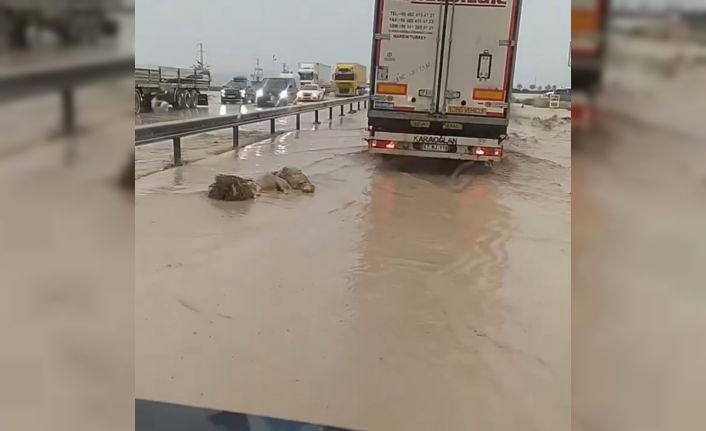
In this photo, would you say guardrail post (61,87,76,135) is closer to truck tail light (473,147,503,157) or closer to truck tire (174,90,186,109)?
truck tail light (473,147,503,157)

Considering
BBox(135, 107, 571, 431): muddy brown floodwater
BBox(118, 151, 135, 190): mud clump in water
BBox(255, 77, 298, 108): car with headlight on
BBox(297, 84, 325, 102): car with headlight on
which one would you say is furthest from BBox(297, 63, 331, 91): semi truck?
BBox(118, 151, 135, 190): mud clump in water

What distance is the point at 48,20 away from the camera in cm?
96

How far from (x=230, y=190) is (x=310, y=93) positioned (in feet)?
62.2

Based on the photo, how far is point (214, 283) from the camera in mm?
3941

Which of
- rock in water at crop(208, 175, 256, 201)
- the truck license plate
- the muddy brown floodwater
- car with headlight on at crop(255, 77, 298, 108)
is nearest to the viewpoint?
the muddy brown floodwater

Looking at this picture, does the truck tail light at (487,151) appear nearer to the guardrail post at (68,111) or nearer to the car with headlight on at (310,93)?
the guardrail post at (68,111)

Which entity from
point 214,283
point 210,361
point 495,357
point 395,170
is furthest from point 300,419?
point 395,170

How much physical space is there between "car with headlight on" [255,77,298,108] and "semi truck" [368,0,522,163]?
10.8 metres

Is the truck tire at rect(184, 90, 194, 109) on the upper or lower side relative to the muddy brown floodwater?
upper

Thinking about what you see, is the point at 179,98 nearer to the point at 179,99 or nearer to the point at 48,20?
the point at 179,99

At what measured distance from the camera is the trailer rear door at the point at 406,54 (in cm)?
916

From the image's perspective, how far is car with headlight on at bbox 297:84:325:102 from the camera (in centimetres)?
2412

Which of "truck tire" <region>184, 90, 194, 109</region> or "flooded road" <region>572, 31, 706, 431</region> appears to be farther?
"truck tire" <region>184, 90, 194, 109</region>

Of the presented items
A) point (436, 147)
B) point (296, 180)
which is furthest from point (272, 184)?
point (436, 147)
